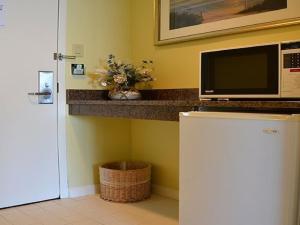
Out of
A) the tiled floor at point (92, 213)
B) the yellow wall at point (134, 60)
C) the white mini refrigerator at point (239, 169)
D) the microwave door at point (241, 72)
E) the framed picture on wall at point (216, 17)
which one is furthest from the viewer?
the yellow wall at point (134, 60)

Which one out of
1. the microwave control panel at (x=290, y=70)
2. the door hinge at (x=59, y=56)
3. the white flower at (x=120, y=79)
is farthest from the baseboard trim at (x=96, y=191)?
the microwave control panel at (x=290, y=70)

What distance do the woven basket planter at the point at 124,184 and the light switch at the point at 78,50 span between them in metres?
0.97

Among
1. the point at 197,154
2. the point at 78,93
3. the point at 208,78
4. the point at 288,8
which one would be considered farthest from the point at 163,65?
the point at 197,154

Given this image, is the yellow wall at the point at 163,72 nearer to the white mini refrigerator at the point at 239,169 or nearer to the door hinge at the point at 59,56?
the door hinge at the point at 59,56

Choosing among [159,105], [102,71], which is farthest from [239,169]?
[102,71]

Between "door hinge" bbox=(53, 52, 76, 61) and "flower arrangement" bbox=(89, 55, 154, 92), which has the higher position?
"door hinge" bbox=(53, 52, 76, 61)

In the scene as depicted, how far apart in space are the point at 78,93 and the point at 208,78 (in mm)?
1296

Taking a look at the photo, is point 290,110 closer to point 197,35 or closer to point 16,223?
point 197,35

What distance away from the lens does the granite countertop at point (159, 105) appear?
1.77 meters

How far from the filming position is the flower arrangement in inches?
116

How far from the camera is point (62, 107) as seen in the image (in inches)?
117

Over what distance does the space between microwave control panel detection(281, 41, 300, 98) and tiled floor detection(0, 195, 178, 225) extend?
3.86ft

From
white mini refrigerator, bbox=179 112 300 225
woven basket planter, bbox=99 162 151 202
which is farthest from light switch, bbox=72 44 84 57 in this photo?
white mini refrigerator, bbox=179 112 300 225

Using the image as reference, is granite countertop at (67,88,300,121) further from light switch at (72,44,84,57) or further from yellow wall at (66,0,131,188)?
light switch at (72,44,84,57)
